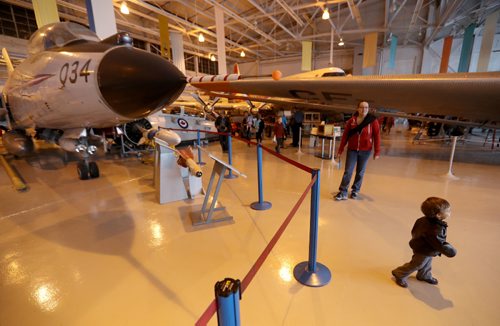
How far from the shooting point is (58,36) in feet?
10.6

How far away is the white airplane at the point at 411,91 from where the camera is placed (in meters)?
2.98

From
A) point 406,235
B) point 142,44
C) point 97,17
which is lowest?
point 406,235

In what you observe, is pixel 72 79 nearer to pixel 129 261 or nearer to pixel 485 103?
pixel 129 261

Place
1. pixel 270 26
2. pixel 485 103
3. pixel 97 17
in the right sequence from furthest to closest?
1. pixel 270 26
2. pixel 97 17
3. pixel 485 103

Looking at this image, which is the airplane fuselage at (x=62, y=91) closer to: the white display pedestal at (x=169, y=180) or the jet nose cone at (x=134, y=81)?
the jet nose cone at (x=134, y=81)

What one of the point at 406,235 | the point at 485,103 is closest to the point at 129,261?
the point at 406,235

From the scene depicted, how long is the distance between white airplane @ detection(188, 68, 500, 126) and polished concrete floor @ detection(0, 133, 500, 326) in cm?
155

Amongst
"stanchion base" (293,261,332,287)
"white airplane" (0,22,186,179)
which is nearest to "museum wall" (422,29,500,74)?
"stanchion base" (293,261,332,287)

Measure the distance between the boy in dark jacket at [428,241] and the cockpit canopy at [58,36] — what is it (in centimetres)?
468

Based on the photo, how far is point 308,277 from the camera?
2.07 metres

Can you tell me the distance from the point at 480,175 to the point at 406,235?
4.21m

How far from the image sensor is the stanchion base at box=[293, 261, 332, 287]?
2025 mm

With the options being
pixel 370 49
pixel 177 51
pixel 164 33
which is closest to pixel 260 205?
pixel 164 33

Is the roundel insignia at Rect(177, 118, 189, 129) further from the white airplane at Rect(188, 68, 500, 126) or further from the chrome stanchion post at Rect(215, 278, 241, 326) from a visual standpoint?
the chrome stanchion post at Rect(215, 278, 241, 326)
